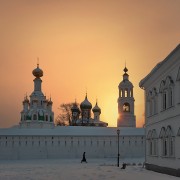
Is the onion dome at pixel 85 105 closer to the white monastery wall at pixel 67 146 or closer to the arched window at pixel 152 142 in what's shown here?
the white monastery wall at pixel 67 146

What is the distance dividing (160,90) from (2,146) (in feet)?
95.1

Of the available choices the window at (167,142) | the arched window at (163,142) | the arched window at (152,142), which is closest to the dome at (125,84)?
the arched window at (152,142)

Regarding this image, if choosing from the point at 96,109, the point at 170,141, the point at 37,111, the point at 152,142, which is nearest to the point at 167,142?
the point at 170,141

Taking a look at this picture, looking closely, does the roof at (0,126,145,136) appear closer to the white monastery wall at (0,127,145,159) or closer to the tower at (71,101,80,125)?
the white monastery wall at (0,127,145,159)

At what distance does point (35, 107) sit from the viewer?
5962 cm

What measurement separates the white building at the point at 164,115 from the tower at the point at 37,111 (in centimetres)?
3454

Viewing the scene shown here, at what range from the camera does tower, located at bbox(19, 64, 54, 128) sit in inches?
2293

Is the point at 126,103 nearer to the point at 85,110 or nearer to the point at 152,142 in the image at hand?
the point at 85,110

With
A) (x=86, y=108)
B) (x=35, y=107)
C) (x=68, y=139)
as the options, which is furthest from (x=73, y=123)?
(x=68, y=139)

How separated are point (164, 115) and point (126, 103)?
122 feet

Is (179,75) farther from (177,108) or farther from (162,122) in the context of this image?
(162,122)

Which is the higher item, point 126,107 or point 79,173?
point 126,107

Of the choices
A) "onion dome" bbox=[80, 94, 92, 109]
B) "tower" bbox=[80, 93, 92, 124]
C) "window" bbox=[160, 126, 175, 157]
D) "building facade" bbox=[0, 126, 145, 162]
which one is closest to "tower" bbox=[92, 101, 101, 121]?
"tower" bbox=[80, 93, 92, 124]

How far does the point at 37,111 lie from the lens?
5912cm
